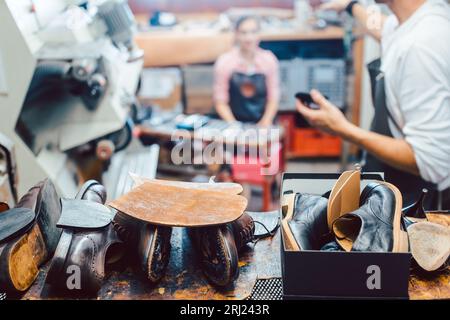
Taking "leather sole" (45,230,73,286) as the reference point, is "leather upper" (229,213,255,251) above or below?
below

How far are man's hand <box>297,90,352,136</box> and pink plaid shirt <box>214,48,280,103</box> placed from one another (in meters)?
2.22

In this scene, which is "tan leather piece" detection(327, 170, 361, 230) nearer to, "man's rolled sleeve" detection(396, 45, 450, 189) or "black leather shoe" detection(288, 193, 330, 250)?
"black leather shoe" detection(288, 193, 330, 250)

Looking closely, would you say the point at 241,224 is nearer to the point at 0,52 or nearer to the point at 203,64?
the point at 0,52

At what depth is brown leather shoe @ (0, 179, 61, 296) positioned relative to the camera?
47.5 inches

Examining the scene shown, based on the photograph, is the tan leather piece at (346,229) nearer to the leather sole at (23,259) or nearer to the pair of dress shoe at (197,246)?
the pair of dress shoe at (197,246)

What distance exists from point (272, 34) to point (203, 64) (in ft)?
2.09

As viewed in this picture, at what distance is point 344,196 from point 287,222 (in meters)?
0.16

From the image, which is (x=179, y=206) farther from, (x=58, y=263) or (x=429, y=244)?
(x=429, y=244)

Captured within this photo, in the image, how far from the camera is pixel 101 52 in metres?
2.18

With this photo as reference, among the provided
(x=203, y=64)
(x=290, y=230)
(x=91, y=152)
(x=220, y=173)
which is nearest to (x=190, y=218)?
(x=290, y=230)

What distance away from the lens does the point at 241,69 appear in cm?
432

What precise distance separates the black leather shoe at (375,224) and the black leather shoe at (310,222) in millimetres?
41
